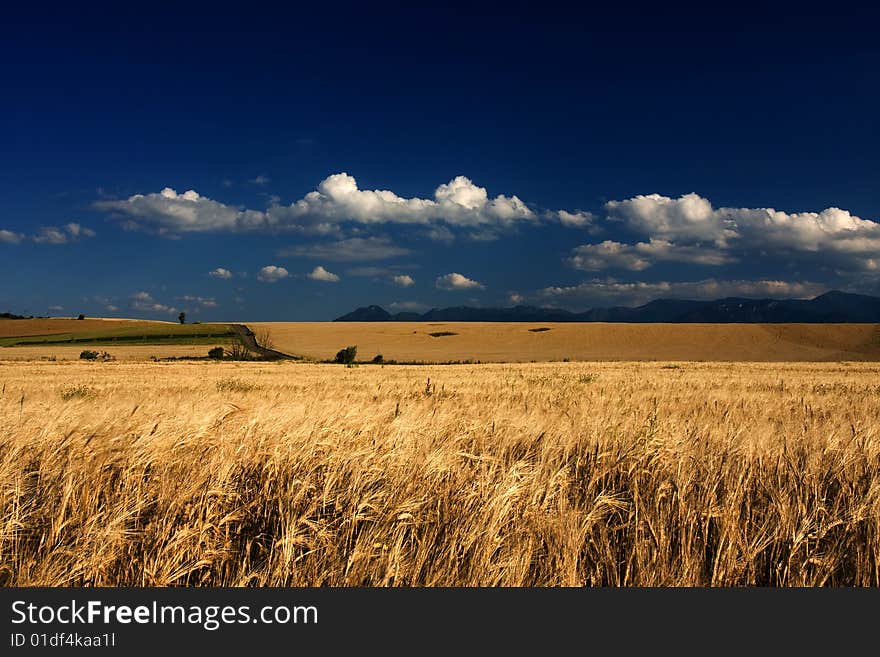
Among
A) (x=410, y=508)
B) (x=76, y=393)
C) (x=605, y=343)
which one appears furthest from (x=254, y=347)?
(x=410, y=508)

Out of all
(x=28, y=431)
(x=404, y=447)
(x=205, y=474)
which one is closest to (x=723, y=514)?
(x=404, y=447)

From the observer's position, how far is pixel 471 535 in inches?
129

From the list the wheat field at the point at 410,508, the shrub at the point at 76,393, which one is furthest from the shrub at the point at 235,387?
the wheat field at the point at 410,508

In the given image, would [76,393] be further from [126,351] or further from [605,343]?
[605,343]

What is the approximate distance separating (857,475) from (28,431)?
6829 mm

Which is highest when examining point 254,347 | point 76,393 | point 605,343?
point 76,393

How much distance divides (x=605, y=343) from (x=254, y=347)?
64.7m

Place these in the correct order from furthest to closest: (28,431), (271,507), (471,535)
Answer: (28,431) → (271,507) → (471,535)

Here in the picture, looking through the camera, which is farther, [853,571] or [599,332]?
[599,332]

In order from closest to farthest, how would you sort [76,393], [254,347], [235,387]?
[76,393] → [235,387] → [254,347]

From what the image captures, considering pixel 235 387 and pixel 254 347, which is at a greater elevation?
pixel 235 387

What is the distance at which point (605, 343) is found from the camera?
10838cm

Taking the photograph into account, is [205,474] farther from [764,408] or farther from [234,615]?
[764,408]

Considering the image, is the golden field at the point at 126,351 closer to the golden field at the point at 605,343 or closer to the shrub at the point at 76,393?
the golden field at the point at 605,343
